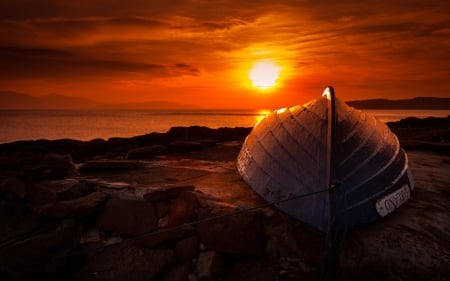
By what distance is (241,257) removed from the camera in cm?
455

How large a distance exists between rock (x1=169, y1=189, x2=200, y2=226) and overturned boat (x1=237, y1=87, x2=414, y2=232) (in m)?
1.10

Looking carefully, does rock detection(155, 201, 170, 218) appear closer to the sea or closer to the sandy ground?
the sandy ground

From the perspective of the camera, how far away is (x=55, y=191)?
578cm

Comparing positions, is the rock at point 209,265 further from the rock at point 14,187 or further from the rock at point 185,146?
the rock at point 185,146

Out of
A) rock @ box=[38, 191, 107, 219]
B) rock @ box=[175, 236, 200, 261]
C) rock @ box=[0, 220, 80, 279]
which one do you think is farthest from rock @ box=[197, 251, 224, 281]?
rock @ box=[38, 191, 107, 219]

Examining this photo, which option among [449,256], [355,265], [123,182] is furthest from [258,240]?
[123,182]

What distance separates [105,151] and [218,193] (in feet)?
24.2

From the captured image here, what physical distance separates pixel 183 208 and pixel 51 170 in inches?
122

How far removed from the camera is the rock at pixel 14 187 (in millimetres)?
5887

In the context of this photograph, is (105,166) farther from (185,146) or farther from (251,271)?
(251,271)

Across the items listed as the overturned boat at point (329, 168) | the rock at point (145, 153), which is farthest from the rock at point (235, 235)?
the rock at point (145, 153)

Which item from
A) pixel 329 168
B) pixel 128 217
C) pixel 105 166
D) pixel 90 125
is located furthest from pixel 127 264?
pixel 90 125

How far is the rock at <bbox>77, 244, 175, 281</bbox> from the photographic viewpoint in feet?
14.3

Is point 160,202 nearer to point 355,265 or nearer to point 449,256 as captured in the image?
point 355,265
